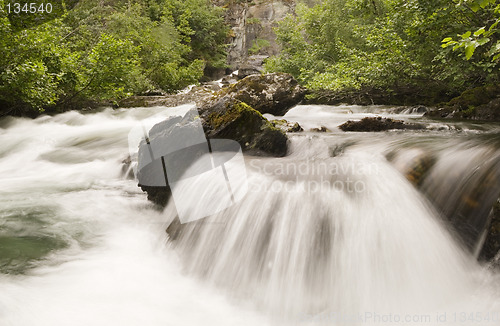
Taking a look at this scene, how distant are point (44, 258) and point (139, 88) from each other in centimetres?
1184

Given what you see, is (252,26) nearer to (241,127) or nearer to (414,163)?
(241,127)

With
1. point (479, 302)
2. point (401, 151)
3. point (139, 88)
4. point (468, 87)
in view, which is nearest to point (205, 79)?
point (139, 88)

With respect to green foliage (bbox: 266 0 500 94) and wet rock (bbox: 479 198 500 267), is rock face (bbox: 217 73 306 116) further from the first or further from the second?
wet rock (bbox: 479 198 500 267)

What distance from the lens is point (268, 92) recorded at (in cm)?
830

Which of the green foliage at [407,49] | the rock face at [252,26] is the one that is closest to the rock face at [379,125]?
the green foliage at [407,49]

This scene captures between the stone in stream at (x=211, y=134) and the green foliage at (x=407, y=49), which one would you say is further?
the green foliage at (x=407, y=49)

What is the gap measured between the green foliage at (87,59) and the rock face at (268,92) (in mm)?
4571

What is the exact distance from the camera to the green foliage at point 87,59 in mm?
7688

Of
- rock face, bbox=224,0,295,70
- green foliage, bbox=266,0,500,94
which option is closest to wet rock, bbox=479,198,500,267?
green foliage, bbox=266,0,500,94

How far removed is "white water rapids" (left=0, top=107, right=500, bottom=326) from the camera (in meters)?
2.27

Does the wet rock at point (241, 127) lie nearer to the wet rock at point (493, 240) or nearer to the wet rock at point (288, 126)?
the wet rock at point (288, 126)

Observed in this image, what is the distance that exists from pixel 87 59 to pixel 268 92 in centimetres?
674

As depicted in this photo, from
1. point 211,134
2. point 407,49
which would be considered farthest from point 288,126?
point 407,49

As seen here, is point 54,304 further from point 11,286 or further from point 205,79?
point 205,79
